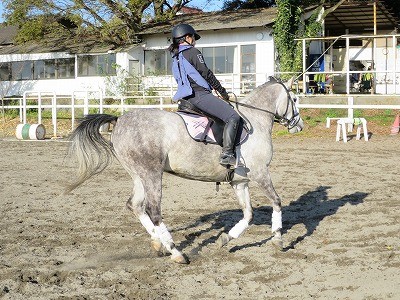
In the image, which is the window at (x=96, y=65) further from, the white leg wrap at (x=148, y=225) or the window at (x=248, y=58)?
the white leg wrap at (x=148, y=225)

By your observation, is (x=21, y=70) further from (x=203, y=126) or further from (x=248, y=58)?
(x=203, y=126)

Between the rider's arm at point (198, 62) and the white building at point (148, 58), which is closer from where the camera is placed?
the rider's arm at point (198, 62)

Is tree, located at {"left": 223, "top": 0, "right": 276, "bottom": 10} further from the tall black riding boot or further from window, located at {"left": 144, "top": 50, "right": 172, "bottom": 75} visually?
the tall black riding boot

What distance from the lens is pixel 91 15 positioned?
130 feet

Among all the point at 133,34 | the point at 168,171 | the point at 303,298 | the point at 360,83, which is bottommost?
the point at 303,298

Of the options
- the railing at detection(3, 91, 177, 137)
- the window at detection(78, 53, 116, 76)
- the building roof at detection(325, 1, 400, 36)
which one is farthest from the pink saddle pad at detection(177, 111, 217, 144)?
the window at detection(78, 53, 116, 76)

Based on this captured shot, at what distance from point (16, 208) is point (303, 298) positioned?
6.22m

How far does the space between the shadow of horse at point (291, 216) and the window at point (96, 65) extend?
3210 cm

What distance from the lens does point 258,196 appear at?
11344mm

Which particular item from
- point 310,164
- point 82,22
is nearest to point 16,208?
point 310,164

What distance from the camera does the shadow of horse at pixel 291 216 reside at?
805cm

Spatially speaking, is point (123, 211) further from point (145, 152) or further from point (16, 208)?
point (145, 152)

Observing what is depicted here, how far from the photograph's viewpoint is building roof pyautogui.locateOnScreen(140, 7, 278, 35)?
36719 millimetres

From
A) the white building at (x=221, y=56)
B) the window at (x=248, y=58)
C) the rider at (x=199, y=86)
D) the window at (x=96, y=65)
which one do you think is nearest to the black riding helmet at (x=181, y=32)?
the rider at (x=199, y=86)
